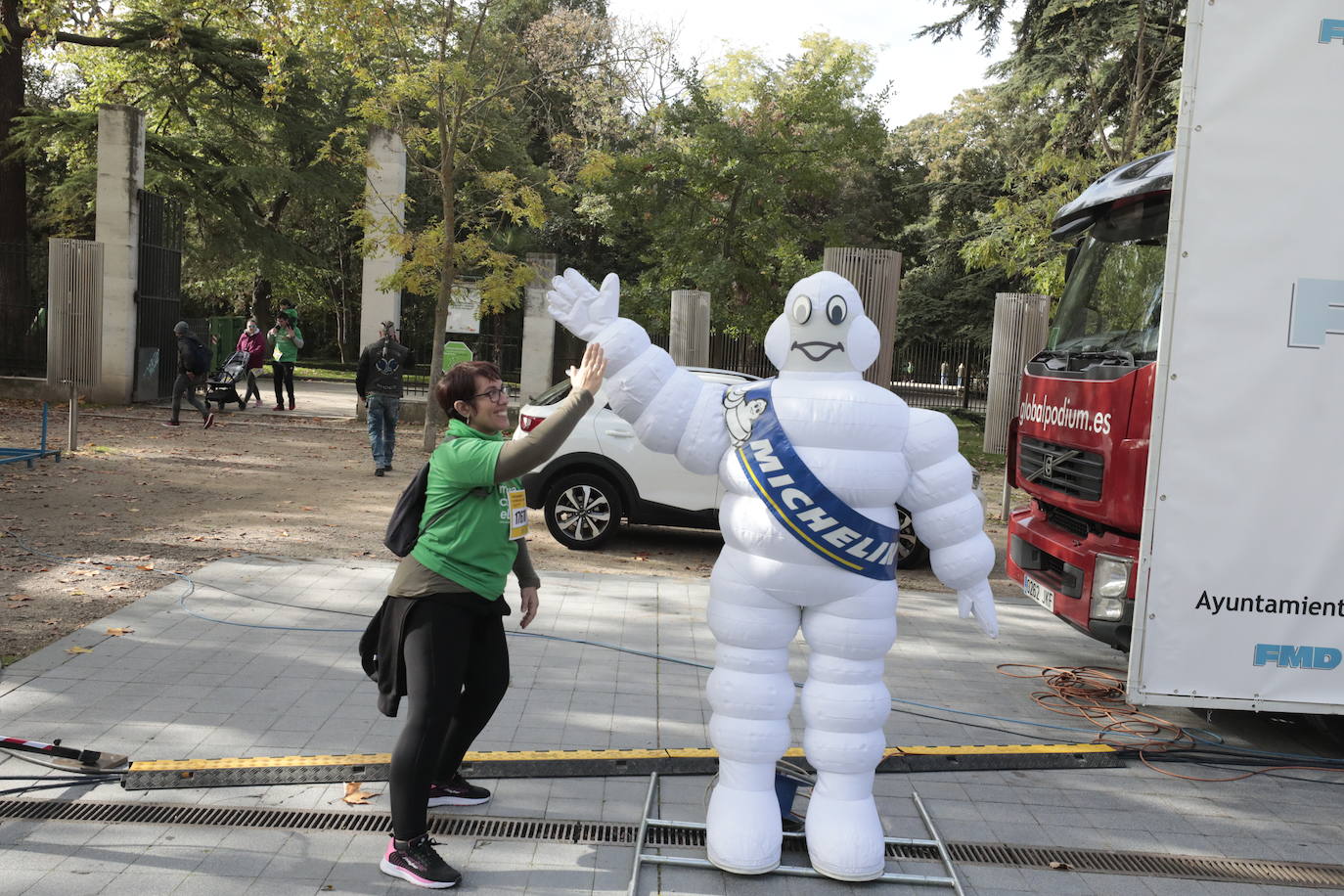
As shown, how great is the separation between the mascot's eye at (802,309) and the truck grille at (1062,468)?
8.22ft

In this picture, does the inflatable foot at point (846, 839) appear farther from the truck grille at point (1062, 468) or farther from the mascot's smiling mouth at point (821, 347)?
the truck grille at point (1062, 468)

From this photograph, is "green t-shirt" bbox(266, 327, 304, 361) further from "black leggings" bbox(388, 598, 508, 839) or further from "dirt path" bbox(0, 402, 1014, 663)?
"black leggings" bbox(388, 598, 508, 839)

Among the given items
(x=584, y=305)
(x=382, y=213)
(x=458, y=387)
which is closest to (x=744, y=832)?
(x=458, y=387)

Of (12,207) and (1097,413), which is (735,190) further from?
(1097,413)

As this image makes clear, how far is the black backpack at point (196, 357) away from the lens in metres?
16.7

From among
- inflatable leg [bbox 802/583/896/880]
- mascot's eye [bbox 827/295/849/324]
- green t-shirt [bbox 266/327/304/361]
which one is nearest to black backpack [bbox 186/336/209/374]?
green t-shirt [bbox 266/327/304/361]

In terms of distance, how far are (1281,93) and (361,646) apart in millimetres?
4337

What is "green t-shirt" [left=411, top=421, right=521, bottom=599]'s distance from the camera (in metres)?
3.64

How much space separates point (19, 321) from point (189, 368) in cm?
593

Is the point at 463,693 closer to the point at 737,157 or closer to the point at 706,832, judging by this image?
the point at 706,832

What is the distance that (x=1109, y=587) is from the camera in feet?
18.1

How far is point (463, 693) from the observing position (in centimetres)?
398

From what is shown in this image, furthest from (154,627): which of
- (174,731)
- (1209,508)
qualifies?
(1209,508)

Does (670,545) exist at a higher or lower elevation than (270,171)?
lower
